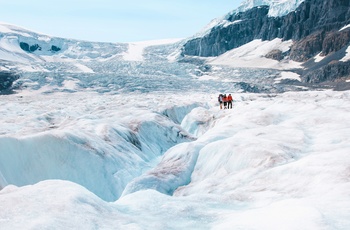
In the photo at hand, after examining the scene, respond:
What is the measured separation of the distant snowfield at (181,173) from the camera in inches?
331

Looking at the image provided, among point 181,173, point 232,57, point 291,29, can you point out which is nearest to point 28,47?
point 232,57

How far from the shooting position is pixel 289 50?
15362 cm

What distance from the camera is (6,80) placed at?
93.6 meters

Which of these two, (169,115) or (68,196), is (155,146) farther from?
(68,196)

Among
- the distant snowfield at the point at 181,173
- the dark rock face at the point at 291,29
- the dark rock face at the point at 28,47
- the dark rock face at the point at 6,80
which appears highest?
the dark rock face at the point at 291,29

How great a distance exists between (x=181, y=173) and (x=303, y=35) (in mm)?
151158

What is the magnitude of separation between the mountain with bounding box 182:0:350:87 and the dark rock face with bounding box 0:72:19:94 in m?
82.4

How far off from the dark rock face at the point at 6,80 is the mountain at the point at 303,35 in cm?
8235

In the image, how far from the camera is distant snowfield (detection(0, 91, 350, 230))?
841cm

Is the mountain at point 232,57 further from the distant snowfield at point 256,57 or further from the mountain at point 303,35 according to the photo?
the mountain at point 303,35

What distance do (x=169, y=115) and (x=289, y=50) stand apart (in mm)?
122607

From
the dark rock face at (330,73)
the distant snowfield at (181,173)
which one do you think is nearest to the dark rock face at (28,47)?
the dark rock face at (330,73)

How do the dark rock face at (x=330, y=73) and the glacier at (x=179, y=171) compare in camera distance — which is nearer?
the glacier at (x=179, y=171)

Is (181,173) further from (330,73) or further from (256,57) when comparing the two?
(256,57)
